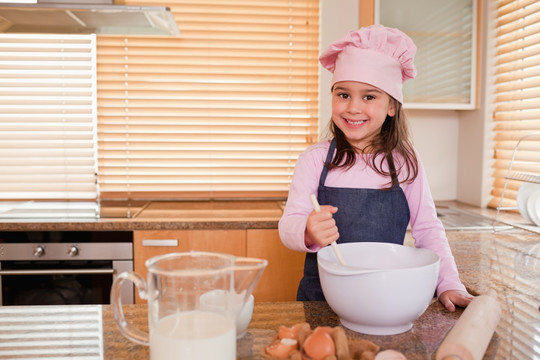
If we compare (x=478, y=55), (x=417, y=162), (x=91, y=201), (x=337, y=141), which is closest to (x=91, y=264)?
(x=91, y=201)

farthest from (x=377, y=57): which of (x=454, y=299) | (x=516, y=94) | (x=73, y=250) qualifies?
(x=73, y=250)

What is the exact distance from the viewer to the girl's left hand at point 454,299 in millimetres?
917

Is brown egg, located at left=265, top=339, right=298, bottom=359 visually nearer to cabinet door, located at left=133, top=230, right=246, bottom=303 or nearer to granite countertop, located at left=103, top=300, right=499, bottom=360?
granite countertop, located at left=103, top=300, right=499, bottom=360

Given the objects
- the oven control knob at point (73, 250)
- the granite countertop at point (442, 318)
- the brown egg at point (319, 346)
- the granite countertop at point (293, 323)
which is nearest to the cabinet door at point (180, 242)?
the oven control knob at point (73, 250)

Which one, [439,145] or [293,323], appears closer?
[293,323]

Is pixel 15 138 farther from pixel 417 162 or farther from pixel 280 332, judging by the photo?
pixel 280 332

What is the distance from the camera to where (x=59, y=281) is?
1.90m

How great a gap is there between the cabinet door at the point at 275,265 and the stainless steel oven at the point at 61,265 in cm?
48

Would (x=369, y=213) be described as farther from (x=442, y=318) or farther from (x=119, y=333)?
(x=119, y=333)

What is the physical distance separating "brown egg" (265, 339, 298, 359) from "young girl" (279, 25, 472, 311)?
0.40 meters

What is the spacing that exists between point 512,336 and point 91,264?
5.05 feet

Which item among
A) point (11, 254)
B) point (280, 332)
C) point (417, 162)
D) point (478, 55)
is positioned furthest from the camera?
point (478, 55)

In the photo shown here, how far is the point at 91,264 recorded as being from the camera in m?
1.90

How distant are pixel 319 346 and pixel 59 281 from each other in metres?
1.52
